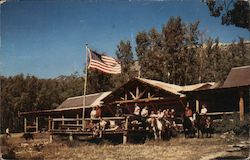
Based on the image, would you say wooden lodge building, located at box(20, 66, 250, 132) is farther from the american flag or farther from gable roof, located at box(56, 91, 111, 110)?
the american flag

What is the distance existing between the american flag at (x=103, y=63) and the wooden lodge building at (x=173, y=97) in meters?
3.11

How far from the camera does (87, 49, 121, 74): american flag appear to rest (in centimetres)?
1485

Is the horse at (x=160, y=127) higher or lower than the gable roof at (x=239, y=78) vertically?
lower

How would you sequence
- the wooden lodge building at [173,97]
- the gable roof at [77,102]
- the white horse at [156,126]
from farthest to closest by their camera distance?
the gable roof at [77,102] → the wooden lodge building at [173,97] → the white horse at [156,126]

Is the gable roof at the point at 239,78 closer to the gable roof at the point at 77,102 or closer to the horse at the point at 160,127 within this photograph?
the horse at the point at 160,127

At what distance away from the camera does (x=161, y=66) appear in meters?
A: 32.6

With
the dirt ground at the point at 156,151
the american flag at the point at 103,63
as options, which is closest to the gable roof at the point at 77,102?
the american flag at the point at 103,63

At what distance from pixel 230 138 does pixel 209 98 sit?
6324 millimetres

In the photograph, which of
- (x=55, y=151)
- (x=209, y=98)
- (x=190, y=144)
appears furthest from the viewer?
(x=209, y=98)

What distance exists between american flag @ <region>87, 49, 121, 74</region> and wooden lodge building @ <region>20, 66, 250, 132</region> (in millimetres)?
3109

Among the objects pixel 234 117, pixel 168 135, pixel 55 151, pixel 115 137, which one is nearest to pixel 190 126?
pixel 168 135

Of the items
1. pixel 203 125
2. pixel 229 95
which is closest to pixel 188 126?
pixel 203 125

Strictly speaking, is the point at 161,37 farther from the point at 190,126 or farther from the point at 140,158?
the point at 140,158

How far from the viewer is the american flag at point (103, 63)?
1485 cm
